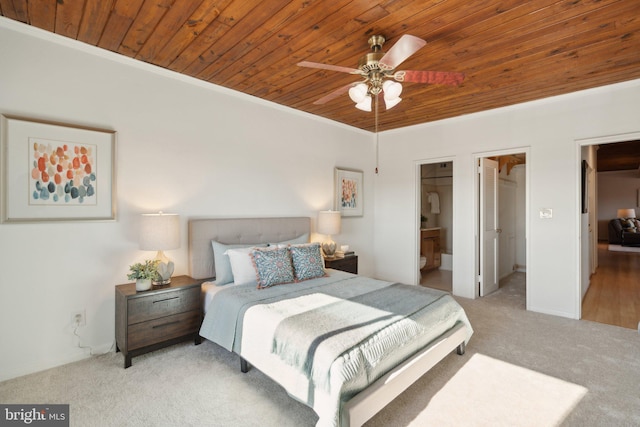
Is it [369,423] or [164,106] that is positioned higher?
[164,106]

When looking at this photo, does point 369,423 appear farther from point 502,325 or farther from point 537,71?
point 537,71

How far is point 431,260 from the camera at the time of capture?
625 centimetres

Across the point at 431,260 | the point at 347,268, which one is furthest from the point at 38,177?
the point at 431,260

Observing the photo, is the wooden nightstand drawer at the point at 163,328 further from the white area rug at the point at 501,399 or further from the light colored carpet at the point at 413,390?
the white area rug at the point at 501,399

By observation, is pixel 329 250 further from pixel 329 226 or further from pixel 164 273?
pixel 164 273

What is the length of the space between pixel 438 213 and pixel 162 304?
19.6 feet

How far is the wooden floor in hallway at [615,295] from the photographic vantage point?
12.0ft

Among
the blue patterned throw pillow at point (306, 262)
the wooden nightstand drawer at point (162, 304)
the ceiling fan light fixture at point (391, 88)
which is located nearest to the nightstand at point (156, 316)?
the wooden nightstand drawer at point (162, 304)

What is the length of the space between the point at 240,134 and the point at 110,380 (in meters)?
2.64

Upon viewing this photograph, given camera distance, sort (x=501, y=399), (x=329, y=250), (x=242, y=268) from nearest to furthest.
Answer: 1. (x=501, y=399)
2. (x=242, y=268)
3. (x=329, y=250)

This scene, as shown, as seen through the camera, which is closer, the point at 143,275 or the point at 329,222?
the point at 143,275

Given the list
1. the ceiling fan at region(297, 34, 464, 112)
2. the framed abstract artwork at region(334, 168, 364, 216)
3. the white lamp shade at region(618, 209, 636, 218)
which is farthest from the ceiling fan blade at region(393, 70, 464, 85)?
the white lamp shade at region(618, 209, 636, 218)

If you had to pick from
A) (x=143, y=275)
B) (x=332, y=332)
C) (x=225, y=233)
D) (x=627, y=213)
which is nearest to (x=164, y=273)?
(x=143, y=275)

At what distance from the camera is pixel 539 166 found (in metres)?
3.90
